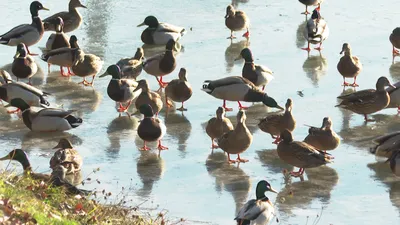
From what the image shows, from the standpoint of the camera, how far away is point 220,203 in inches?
386

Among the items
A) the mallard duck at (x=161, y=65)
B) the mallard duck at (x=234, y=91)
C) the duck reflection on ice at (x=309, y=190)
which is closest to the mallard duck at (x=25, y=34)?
the mallard duck at (x=161, y=65)

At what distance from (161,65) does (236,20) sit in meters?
2.36

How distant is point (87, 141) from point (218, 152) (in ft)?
4.93

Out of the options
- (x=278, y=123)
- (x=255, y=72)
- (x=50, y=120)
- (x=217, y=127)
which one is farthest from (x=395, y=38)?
(x=50, y=120)

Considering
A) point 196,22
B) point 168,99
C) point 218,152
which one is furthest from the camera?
point 196,22

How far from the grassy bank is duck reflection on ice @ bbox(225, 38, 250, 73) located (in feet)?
19.1

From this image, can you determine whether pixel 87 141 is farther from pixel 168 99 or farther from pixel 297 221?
pixel 297 221

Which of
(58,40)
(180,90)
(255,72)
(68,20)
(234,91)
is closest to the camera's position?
(180,90)

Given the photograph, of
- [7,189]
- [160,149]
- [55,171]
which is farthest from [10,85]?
[7,189]

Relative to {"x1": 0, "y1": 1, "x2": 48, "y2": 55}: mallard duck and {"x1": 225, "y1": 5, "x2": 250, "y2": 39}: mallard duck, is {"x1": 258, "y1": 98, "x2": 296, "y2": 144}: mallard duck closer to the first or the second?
{"x1": 225, "y1": 5, "x2": 250, "y2": 39}: mallard duck

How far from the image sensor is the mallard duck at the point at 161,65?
558 inches

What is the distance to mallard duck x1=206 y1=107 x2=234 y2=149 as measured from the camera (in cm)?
1151

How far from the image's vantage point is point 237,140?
36.1 feet

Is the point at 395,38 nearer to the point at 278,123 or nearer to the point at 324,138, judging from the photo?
the point at 278,123
